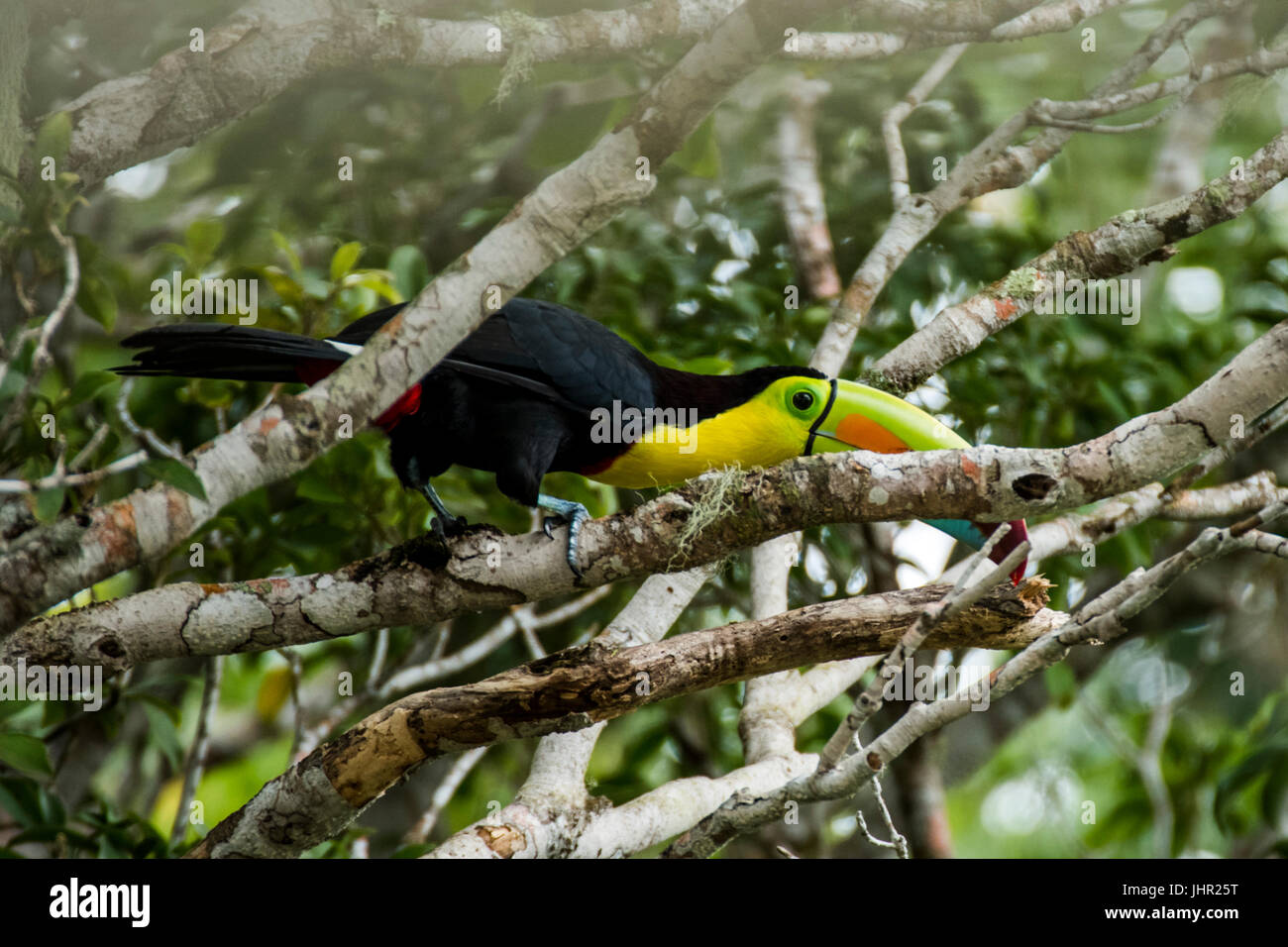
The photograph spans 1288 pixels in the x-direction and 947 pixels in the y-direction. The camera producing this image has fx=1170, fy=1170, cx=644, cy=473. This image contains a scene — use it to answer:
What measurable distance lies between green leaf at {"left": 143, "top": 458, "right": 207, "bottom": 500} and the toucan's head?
166 centimetres

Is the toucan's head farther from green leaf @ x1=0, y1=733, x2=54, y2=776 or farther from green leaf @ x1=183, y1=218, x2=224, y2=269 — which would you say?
green leaf @ x1=0, y1=733, x2=54, y2=776

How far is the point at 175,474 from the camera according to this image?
1913 millimetres

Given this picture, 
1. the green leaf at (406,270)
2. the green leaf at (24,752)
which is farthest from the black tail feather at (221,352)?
the green leaf at (24,752)

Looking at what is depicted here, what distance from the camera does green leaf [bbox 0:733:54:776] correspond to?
281 cm

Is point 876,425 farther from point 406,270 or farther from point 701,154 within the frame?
point 406,270

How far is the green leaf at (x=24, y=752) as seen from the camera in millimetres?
2811

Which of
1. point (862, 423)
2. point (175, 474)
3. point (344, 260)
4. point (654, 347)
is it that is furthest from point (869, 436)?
point (175, 474)

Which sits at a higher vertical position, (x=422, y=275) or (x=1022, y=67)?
(x=1022, y=67)

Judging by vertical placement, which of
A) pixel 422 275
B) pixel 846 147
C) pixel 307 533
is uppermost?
pixel 846 147

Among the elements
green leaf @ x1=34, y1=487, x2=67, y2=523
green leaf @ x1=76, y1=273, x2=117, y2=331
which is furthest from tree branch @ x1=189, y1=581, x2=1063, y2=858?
green leaf @ x1=76, y1=273, x2=117, y2=331

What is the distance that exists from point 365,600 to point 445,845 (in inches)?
22.8
